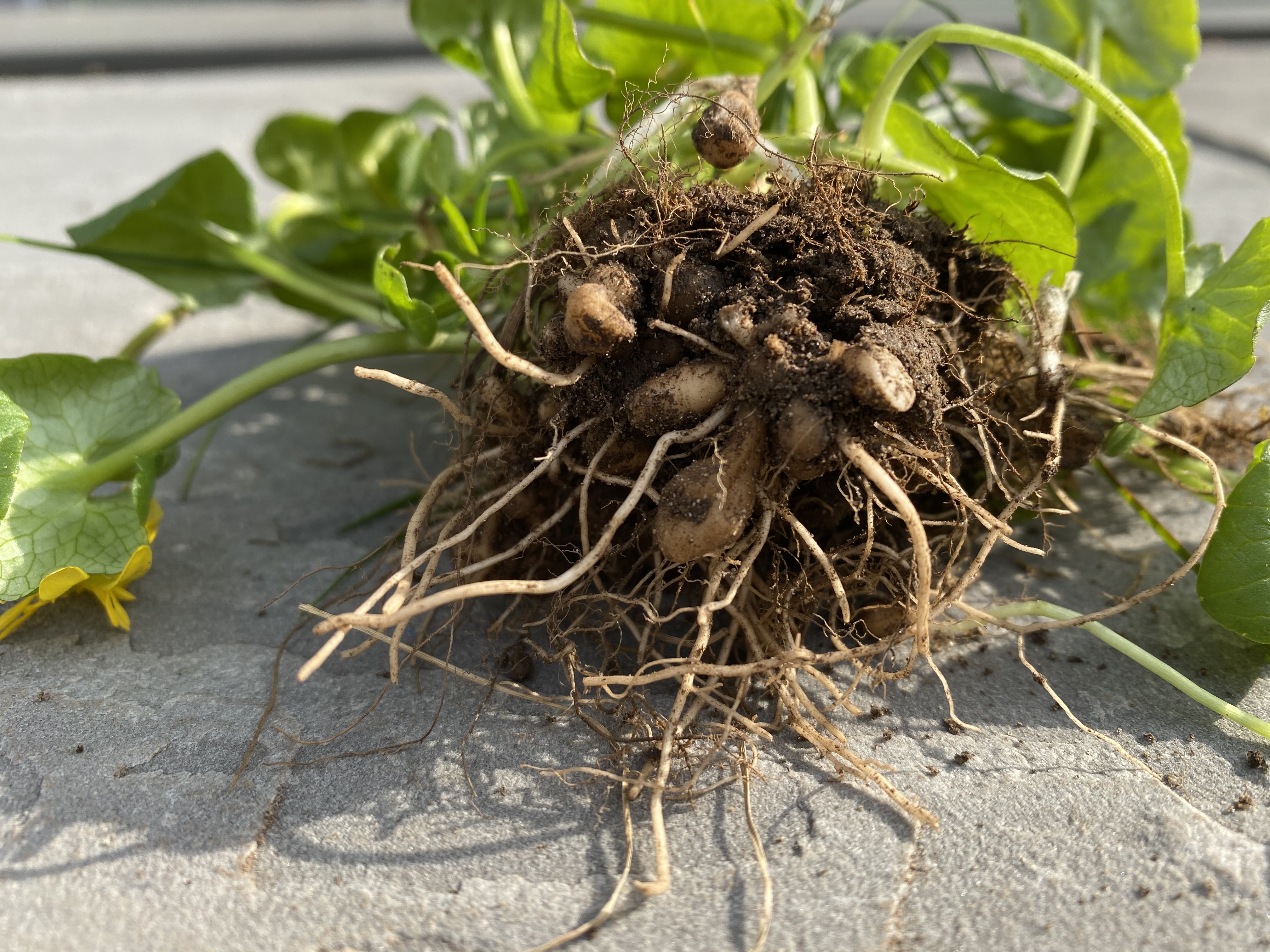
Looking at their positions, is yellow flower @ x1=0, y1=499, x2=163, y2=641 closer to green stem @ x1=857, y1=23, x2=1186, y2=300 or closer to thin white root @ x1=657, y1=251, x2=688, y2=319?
thin white root @ x1=657, y1=251, x2=688, y2=319

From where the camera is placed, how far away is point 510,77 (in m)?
1.25

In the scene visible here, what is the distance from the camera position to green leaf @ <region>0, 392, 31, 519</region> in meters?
0.84

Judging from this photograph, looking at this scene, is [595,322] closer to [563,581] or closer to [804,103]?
[563,581]

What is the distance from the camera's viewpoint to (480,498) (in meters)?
0.88

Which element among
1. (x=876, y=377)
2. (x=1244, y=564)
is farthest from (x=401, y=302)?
(x=1244, y=564)

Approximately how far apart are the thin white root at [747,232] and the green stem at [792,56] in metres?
0.22

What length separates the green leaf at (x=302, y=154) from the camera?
1.47 meters

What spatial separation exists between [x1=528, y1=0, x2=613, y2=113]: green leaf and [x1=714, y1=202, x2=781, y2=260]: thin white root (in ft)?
1.14

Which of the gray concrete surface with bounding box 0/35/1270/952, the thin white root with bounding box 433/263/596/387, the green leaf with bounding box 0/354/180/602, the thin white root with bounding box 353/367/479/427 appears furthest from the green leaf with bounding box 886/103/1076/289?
the green leaf with bounding box 0/354/180/602

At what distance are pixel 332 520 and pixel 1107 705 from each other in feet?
2.70

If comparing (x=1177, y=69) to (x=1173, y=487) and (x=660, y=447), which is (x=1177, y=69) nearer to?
(x=1173, y=487)

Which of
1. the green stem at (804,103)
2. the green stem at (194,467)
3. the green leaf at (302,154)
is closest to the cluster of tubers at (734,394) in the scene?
the green stem at (804,103)

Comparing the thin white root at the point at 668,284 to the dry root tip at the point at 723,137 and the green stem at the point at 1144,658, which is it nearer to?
the dry root tip at the point at 723,137

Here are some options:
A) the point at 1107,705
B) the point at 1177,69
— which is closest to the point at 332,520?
the point at 1107,705
